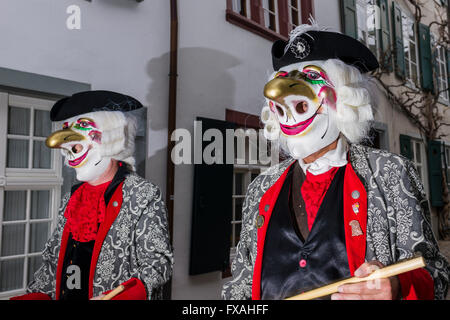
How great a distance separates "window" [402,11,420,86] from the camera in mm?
2965

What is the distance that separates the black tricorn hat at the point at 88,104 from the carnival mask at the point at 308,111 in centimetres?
59

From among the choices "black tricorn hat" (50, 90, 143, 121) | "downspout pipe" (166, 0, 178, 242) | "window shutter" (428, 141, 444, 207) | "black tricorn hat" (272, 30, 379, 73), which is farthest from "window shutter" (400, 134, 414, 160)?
"black tricorn hat" (50, 90, 143, 121)

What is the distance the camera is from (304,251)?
810 millimetres

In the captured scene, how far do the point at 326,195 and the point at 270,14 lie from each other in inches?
67.5

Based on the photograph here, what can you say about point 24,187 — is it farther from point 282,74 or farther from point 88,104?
point 282,74

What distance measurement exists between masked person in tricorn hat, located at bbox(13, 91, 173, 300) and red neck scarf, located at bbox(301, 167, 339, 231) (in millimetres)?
440

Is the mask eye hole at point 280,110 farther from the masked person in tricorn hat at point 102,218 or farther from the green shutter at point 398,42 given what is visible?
the green shutter at point 398,42

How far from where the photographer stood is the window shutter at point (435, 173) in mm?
2335

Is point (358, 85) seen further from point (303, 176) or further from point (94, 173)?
point (94, 173)

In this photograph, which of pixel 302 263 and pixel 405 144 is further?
pixel 405 144

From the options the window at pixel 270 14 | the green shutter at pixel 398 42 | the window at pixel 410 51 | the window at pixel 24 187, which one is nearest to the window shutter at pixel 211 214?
the window at pixel 270 14

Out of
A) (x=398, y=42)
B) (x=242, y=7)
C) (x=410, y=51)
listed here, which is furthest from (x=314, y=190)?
(x=410, y=51)

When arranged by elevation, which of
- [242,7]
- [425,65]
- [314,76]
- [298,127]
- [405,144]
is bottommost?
[298,127]

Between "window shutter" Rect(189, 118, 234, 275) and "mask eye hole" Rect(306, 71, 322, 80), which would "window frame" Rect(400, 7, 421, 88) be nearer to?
"window shutter" Rect(189, 118, 234, 275)
